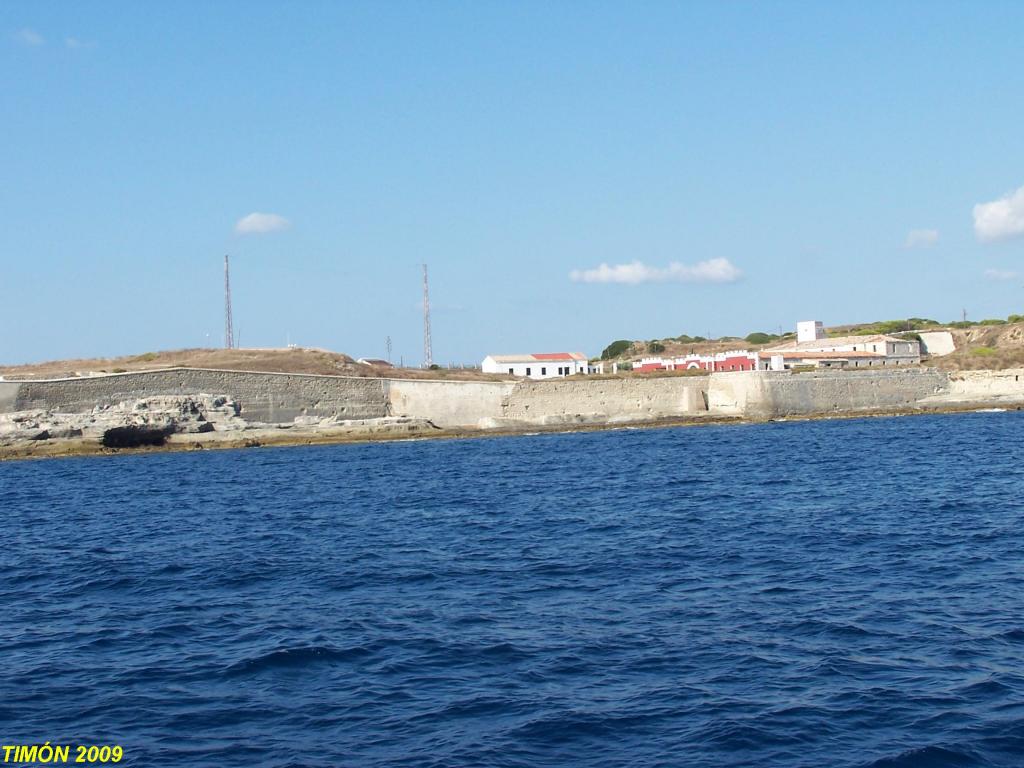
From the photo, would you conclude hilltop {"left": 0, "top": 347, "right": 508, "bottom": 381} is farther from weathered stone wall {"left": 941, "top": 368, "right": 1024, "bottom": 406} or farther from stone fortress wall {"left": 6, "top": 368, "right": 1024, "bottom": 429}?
weathered stone wall {"left": 941, "top": 368, "right": 1024, "bottom": 406}

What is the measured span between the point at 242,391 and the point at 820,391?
26560 millimetres

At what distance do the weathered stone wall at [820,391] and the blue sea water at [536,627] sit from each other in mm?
25452

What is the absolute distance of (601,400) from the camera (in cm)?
4928

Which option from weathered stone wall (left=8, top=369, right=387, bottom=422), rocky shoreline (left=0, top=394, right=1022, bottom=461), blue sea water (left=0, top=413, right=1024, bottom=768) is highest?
weathered stone wall (left=8, top=369, right=387, bottom=422)

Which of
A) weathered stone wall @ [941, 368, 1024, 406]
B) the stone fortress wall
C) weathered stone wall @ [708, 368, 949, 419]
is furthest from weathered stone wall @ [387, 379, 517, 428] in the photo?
weathered stone wall @ [941, 368, 1024, 406]

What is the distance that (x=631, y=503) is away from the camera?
68.2 feet

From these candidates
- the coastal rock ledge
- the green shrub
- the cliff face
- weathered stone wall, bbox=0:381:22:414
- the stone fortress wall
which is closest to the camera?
the coastal rock ledge

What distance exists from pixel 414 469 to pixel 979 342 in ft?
175

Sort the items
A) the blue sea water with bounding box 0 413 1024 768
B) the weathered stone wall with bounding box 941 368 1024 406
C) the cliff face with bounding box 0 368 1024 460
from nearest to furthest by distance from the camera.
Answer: the blue sea water with bounding box 0 413 1024 768
the cliff face with bounding box 0 368 1024 460
the weathered stone wall with bounding box 941 368 1024 406

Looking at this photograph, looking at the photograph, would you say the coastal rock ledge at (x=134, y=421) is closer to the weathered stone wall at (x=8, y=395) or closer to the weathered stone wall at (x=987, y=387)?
the weathered stone wall at (x=8, y=395)

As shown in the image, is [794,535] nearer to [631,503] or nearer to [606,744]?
[631,503]

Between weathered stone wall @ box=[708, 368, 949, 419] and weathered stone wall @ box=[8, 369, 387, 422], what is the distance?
1620cm

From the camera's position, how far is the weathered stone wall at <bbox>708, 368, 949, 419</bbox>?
160ft

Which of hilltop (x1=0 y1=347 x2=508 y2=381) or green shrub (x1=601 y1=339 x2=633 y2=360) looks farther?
green shrub (x1=601 y1=339 x2=633 y2=360)
